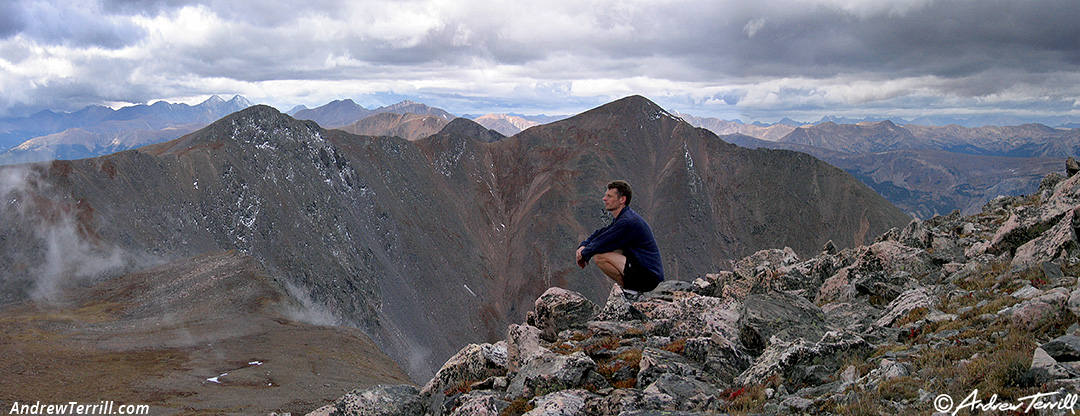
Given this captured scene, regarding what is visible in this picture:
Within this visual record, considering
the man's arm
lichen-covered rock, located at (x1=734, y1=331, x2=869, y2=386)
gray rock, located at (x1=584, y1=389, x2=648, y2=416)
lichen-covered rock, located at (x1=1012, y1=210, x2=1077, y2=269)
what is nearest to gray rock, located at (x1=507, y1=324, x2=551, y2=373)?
the man's arm

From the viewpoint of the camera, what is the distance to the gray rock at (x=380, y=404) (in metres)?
11.5

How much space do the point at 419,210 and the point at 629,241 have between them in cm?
12377

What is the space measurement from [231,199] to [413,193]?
4795 cm

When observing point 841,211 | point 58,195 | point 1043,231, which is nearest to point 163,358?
point 58,195

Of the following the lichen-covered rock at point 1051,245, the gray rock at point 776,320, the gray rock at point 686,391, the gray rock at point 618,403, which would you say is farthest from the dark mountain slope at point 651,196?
the gray rock at point 618,403

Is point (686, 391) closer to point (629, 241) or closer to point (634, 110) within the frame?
point (629, 241)

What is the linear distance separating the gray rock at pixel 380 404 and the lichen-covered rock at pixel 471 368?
2.39 feet

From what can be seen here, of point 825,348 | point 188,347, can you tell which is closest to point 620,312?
point 825,348

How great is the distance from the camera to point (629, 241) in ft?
37.7

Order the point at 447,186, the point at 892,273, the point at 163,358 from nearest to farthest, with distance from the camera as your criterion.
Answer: the point at 892,273, the point at 163,358, the point at 447,186

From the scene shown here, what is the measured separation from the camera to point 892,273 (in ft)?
52.0

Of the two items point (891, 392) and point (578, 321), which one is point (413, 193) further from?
point (891, 392)

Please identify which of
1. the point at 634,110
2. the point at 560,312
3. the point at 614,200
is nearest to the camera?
the point at 614,200

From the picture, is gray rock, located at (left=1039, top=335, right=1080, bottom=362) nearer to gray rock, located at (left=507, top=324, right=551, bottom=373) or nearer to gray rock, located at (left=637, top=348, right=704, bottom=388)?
gray rock, located at (left=637, top=348, right=704, bottom=388)
